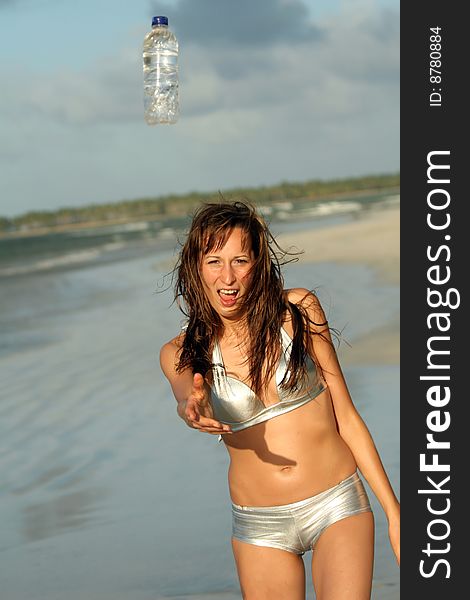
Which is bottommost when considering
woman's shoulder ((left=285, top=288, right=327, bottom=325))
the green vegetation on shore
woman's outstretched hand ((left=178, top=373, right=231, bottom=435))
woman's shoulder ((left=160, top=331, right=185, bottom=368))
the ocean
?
the ocean

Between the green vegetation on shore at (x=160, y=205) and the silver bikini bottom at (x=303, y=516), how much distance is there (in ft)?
176

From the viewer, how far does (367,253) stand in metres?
24.0

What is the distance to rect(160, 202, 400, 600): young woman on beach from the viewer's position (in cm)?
418

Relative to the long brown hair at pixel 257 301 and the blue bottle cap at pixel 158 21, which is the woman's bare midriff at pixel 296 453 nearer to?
the long brown hair at pixel 257 301

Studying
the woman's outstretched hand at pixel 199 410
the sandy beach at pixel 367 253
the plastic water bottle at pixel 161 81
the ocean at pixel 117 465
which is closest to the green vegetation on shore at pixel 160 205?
the sandy beach at pixel 367 253

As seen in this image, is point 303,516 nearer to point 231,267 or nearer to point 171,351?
point 171,351

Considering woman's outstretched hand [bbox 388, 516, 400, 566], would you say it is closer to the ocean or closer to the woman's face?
the woman's face

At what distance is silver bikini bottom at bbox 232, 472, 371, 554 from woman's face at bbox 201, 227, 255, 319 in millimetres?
750

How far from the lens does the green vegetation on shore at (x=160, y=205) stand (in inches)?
2657

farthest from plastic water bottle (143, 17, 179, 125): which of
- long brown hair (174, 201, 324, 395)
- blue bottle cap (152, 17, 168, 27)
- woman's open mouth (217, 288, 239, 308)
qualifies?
woman's open mouth (217, 288, 239, 308)

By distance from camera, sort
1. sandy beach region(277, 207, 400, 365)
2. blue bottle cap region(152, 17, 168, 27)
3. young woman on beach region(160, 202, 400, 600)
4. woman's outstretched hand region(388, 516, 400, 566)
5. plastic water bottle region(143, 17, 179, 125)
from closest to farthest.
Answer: woman's outstretched hand region(388, 516, 400, 566), young woman on beach region(160, 202, 400, 600), blue bottle cap region(152, 17, 168, 27), plastic water bottle region(143, 17, 179, 125), sandy beach region(277, 207, 400, 365)

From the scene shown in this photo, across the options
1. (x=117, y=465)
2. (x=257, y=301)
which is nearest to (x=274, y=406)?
(x=257, y=301)

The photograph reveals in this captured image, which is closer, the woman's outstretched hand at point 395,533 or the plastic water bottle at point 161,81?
the woman's outstretched hand at point 395,533

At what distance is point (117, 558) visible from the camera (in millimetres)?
6547
